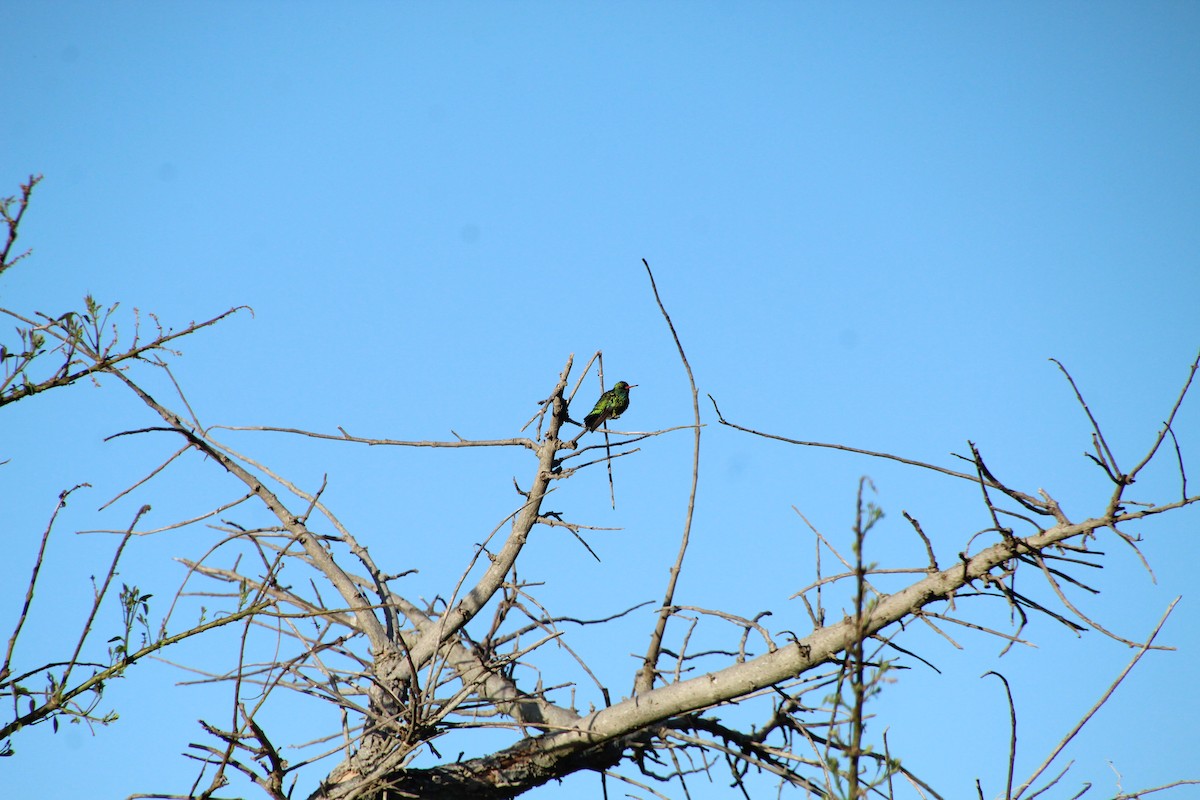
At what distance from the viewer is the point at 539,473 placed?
388cm

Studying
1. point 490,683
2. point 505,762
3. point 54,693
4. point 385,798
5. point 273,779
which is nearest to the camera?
point 54,693

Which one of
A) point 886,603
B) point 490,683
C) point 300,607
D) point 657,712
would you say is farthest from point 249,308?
point 886,603

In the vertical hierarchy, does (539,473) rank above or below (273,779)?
above

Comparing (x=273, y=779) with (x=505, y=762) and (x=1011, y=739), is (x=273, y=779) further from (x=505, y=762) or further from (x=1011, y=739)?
(x=1011, y=739)

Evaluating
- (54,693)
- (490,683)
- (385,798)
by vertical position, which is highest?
(490,683)

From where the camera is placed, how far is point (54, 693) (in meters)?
2.93

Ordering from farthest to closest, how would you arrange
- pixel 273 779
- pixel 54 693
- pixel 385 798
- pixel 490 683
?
pixel 490 683 → pixel 385 798 → pixel 273 779 → pixel 54 693

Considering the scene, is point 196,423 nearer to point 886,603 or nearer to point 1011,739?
point 886,603

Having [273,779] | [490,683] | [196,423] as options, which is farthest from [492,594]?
[196,423]

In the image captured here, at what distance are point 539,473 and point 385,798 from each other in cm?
121

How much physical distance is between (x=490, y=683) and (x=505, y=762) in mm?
360

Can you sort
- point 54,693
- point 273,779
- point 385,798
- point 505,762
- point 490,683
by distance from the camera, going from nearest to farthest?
point 54,693, point 273,779, point 385,798, point 505,762, point 490,683

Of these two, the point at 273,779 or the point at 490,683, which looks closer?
the point at 273,779

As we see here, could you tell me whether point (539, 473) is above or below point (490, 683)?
above
